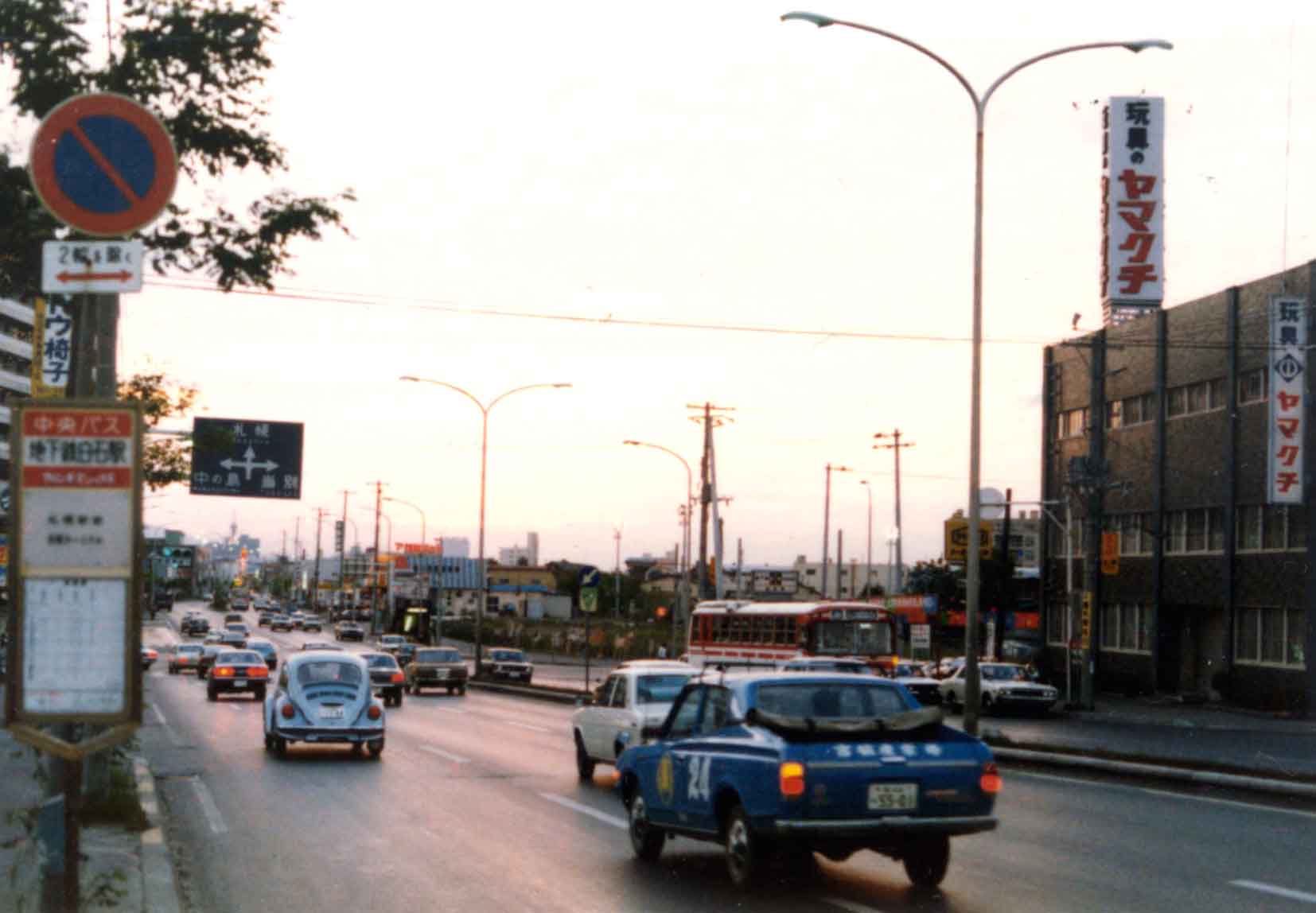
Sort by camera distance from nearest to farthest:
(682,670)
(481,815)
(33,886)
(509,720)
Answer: (33,886), (481,815), (682,670), (509,720)

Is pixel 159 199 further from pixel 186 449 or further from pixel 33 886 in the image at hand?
pixel 186 449

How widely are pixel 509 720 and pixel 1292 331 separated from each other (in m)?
23.4

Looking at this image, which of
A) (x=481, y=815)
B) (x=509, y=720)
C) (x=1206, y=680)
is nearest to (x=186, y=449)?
(x=509, y=720)

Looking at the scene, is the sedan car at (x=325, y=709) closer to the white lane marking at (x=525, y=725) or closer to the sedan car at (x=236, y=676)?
the white lane marking at (x=525, y=725)

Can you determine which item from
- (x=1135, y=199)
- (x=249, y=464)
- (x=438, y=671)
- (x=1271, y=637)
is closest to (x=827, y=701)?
(x=249, y=464)

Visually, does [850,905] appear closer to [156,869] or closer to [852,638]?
[156,869]

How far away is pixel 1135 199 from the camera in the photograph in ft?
175

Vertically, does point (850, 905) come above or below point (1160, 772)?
above

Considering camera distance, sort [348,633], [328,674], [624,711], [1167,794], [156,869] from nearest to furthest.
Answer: [156,869], [1167,794], [624,711], [328,674], [348,633]

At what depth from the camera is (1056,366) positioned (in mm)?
61031

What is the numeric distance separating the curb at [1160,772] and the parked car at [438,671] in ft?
→ 84.9

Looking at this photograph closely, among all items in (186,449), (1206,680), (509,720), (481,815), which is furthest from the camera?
(1206,680)

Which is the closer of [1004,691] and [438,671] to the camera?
[1004,691]

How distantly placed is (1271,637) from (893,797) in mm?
39103
